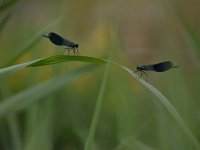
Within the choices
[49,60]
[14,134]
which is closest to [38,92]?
[14,134]

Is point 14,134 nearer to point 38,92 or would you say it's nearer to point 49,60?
point 38,92

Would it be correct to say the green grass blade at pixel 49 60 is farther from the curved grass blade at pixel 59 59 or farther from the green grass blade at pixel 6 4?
the green grass blade at pixel 6 4

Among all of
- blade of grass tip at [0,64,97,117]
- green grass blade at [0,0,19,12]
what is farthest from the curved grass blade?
green grass blade at [0,0,19,12]

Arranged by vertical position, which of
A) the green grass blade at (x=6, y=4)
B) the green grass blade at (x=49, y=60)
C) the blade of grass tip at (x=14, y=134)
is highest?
the green grass blade at (x=6, y=4)

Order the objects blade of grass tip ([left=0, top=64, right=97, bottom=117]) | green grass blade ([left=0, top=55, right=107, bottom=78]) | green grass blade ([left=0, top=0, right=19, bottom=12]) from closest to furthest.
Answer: green grass blade ([left=0, top=55, right=107, bottom=78]), blade of grass tip ([left=0, top=64, right=97, bottom=117]), green grass blade ([left=0, top=0, right=19, bottom=12])

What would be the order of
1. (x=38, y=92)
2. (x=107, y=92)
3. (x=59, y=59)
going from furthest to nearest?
1. (x=107, y=92)
2. (x=38, y=92)
3. (x=59, y=59)

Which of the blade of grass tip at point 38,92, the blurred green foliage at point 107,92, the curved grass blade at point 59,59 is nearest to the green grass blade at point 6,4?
the blurred green foliage at point 107,92

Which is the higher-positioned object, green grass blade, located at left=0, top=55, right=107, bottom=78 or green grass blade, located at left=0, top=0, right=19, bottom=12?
green grass blade, located at left=0, top=0, right=19, bottom=12

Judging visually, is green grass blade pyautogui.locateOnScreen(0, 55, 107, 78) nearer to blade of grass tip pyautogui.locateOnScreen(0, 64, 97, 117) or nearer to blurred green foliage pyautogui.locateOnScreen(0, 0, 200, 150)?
blurred green foliage pyautogui.locateOnScreen(0, 0, 200, 150)

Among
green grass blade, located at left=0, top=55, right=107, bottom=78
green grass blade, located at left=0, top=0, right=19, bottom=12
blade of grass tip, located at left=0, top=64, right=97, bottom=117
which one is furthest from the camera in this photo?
green grass blade, located at left=0, top=0, right=19, bottom=12
